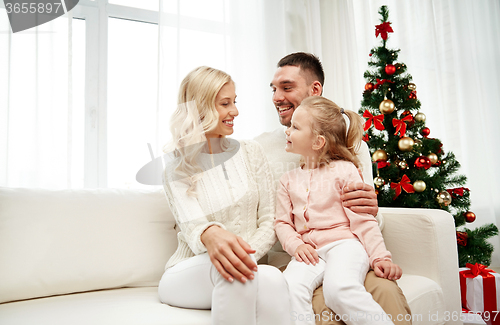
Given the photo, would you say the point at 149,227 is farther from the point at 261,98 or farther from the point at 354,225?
the point at 261,98

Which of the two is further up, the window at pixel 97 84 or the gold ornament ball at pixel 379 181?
the window at pixel 97 84

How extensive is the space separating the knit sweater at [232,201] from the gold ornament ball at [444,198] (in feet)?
3.56

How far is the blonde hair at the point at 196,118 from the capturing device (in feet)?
3.94

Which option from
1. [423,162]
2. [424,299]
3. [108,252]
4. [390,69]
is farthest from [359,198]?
[390,69]

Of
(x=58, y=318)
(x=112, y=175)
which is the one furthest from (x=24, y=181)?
(x=58, y=318)

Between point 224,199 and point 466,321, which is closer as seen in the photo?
point 224,199

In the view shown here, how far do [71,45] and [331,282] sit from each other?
5.93 feet

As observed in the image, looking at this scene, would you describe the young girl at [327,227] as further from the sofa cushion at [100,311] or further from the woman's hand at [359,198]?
the sofa cushion at [100,311]

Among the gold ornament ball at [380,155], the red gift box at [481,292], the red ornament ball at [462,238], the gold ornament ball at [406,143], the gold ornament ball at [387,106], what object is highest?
the gold ornament ball at [387,106]

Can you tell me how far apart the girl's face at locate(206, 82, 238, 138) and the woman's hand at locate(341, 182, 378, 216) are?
46 centimetres

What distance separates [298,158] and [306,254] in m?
0.52

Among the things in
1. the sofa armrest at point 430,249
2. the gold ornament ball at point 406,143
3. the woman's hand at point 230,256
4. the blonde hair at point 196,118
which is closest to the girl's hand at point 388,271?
the sofa armrest at point 430,249

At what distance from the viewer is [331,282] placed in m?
0.94

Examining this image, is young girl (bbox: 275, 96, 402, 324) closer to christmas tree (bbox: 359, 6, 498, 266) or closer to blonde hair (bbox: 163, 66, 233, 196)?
blonde hair (bbox: 163, 66, 233, 196)
